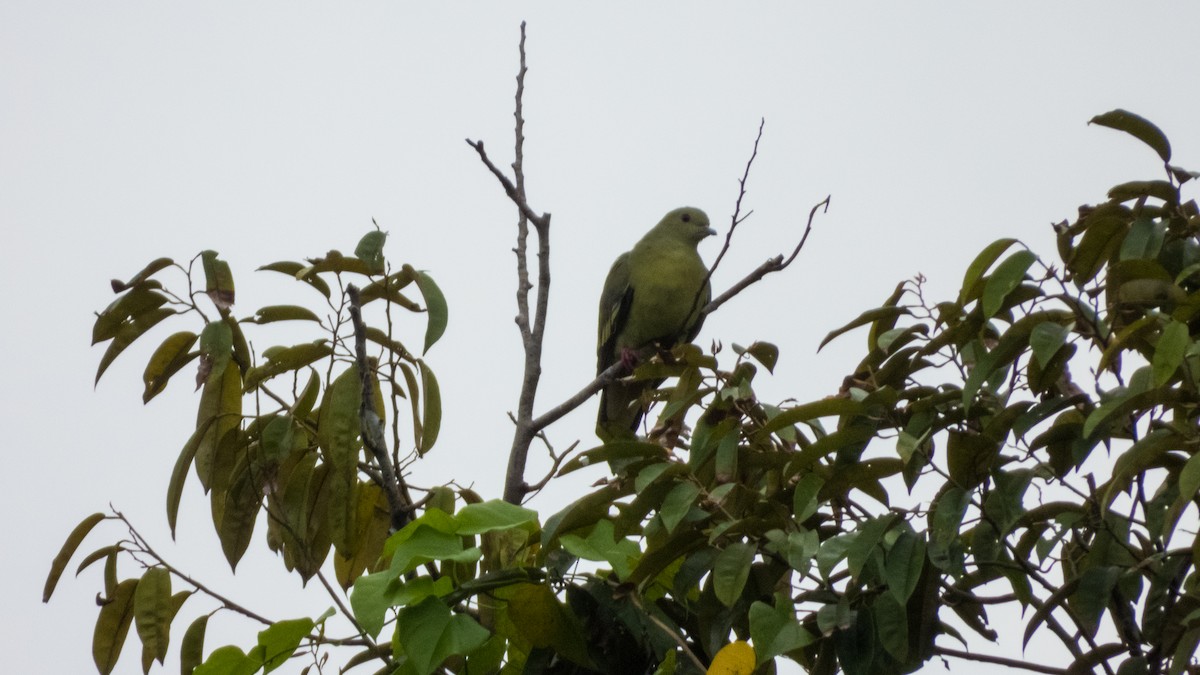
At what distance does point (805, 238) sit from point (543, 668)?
1.24 meters

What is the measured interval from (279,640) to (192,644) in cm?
60

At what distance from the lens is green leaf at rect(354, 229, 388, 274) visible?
2.47 m

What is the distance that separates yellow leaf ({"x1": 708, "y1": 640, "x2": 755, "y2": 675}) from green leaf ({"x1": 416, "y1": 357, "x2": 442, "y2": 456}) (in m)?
1.00

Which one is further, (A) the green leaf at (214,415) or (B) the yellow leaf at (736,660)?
(A) the green leaf at (214,415)

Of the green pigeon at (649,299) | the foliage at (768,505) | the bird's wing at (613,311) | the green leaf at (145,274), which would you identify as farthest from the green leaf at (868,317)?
the bird's wing at (613,311)

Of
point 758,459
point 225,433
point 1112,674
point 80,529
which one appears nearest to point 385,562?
point 225,433

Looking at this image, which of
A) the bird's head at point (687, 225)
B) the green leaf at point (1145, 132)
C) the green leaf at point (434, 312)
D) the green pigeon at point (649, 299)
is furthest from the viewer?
the bird's head at point (687, 225)

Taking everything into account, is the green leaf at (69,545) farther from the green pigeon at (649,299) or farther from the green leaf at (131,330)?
the green pigeon at (649,299)

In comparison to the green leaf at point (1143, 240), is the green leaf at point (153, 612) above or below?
below

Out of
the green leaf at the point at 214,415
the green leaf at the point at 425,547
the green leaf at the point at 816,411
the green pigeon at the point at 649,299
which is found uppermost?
the green pigeon at the point at 649,299

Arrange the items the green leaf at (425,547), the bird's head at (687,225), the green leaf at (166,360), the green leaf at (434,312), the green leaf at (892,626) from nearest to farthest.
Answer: the green leaf at (425,547) → the green leaf at (892,626) → the green leaf at (434,312) → the green leaf at (166,360) → the bird's head at (687,225)

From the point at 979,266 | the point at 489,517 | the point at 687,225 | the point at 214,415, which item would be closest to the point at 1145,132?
the point at 979,266

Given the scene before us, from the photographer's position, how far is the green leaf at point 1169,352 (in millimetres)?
1762

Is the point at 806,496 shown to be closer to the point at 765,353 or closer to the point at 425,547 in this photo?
the point at 765,353
